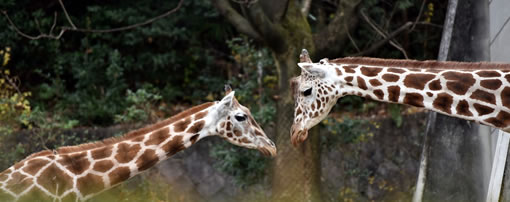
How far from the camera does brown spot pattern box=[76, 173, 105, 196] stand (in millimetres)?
5504

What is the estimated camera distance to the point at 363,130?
1056 centimetres

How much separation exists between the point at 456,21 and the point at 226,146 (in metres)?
3.59

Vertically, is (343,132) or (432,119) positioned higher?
(432,119)

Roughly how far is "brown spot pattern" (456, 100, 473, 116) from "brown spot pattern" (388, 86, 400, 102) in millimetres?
483

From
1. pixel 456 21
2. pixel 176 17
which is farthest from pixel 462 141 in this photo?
pixel 176 17

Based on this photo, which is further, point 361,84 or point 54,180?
point 361,84

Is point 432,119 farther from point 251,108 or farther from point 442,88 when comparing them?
point 442,88

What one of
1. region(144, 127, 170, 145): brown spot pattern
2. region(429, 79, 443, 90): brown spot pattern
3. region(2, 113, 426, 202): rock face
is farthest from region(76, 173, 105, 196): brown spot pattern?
region(2, 113, 426, 202): rock face

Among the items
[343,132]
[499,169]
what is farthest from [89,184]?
[343,132]

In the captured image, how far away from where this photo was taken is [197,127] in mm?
5840

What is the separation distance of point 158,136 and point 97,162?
53 cm

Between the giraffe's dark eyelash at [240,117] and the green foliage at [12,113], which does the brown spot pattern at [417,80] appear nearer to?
the giraffe's dark eyelash at [240,117]

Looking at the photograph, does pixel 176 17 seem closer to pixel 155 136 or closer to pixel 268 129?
pixel 268 129

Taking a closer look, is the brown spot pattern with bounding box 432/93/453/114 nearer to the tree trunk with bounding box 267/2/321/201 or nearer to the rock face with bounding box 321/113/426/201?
the tree trunk with bounding box 267/2/321/201
